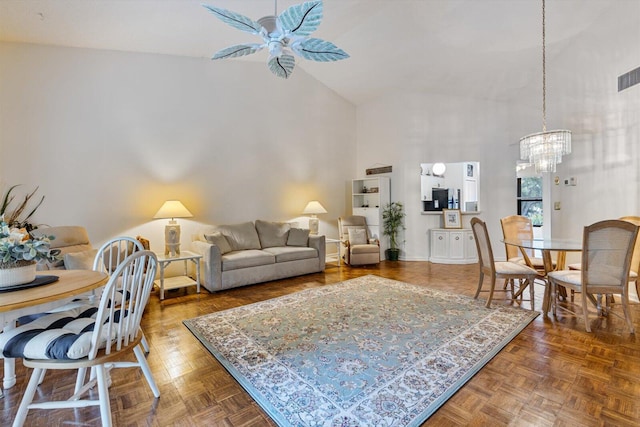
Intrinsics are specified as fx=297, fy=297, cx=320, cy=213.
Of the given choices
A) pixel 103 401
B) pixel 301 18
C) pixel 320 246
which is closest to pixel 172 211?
pixel 320 246

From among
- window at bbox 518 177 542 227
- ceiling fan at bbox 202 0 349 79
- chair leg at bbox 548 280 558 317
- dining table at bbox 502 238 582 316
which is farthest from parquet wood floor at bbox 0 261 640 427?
window at bbox 518 177 542 227

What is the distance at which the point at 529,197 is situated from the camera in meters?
6.28

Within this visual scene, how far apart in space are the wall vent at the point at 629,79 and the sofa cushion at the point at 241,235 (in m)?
5.57

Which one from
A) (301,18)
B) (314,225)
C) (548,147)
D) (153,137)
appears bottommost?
(314,225)

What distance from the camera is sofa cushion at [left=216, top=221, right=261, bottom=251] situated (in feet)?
15.7

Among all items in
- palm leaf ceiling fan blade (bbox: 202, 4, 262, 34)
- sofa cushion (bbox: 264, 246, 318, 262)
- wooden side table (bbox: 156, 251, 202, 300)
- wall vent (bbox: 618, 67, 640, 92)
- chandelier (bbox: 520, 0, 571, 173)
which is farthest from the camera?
sofa cushion (bbox: 264, 246, 318, 262)

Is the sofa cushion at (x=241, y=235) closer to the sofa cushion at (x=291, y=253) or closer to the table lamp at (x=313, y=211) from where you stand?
the sofa cushion at (x=291, y=253)

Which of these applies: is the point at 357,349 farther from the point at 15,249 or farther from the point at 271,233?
Answer: the point at 271,233

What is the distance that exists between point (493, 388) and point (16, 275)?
2.99 meters

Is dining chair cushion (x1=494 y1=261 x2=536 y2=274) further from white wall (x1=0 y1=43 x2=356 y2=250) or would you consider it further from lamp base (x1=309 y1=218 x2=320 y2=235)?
white wall (x1=0 y1=43 x2=356 y2=250)

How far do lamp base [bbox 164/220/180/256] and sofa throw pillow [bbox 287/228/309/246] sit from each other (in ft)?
6.00

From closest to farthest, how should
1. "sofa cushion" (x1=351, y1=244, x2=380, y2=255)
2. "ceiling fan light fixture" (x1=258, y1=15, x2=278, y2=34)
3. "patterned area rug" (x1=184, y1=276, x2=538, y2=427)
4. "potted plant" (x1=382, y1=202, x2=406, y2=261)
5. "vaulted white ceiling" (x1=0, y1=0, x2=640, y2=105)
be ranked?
"patterned area rug" (x1=184, y1=276, x2=538, y2=427) < "ceiling fan light fixture" (x1=258, y1=15, x2=278, y2=34) < "vaulted white ceiling" (x1=0, y1=0, x2=640, y2=105) < "sofa cushion" (x1=351, y1=244, x2=380, y2=255) < "potted plant" (x1=382, y1=202, x2=406, y2=261)

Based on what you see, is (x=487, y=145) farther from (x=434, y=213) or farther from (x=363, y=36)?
(x=363, y=36)

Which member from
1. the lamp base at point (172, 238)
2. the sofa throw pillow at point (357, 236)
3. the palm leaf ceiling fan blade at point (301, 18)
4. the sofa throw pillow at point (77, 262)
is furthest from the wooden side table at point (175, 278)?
the palm leaf ceiling fan blade at point (301, 18)
